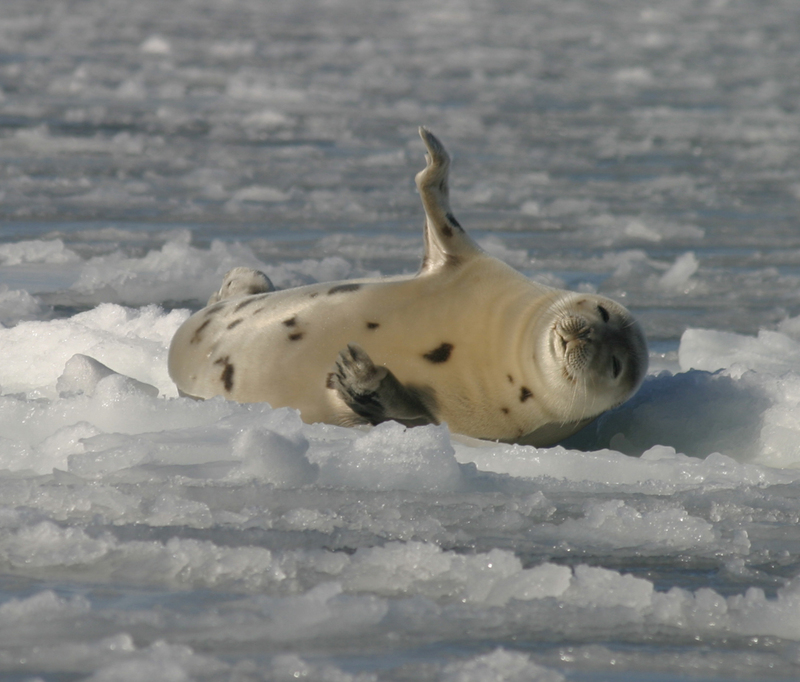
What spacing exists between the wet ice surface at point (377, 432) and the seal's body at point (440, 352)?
0.22 m

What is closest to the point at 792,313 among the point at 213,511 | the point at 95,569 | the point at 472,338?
the point at 472,338

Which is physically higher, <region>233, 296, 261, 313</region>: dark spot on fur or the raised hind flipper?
the raised hind flipper

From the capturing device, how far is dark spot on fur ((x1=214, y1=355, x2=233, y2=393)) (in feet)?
11.7

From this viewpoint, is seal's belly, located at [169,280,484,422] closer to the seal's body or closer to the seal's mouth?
the seal's body

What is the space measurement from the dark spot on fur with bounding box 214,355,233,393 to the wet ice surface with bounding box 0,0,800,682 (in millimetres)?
318

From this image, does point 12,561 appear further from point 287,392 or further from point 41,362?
point 41,362

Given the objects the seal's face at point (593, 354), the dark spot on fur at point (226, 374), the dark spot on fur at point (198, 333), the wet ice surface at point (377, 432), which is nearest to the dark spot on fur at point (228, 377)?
the dark spot on fur at point (226, 374)

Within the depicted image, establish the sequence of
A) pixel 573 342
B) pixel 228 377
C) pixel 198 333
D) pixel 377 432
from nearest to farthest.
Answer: pixel 377 432, pixel 573 342, pixel 228 377, pixel 198 333

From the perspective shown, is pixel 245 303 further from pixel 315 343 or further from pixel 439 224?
pixel 439 224

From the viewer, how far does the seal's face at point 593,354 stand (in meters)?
3.17

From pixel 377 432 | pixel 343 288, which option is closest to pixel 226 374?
pixel 343 288

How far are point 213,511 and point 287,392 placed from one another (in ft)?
3.28

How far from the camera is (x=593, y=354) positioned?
318 cm

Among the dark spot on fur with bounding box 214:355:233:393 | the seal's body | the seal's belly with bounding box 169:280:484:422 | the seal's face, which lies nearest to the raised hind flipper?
the seal's body
